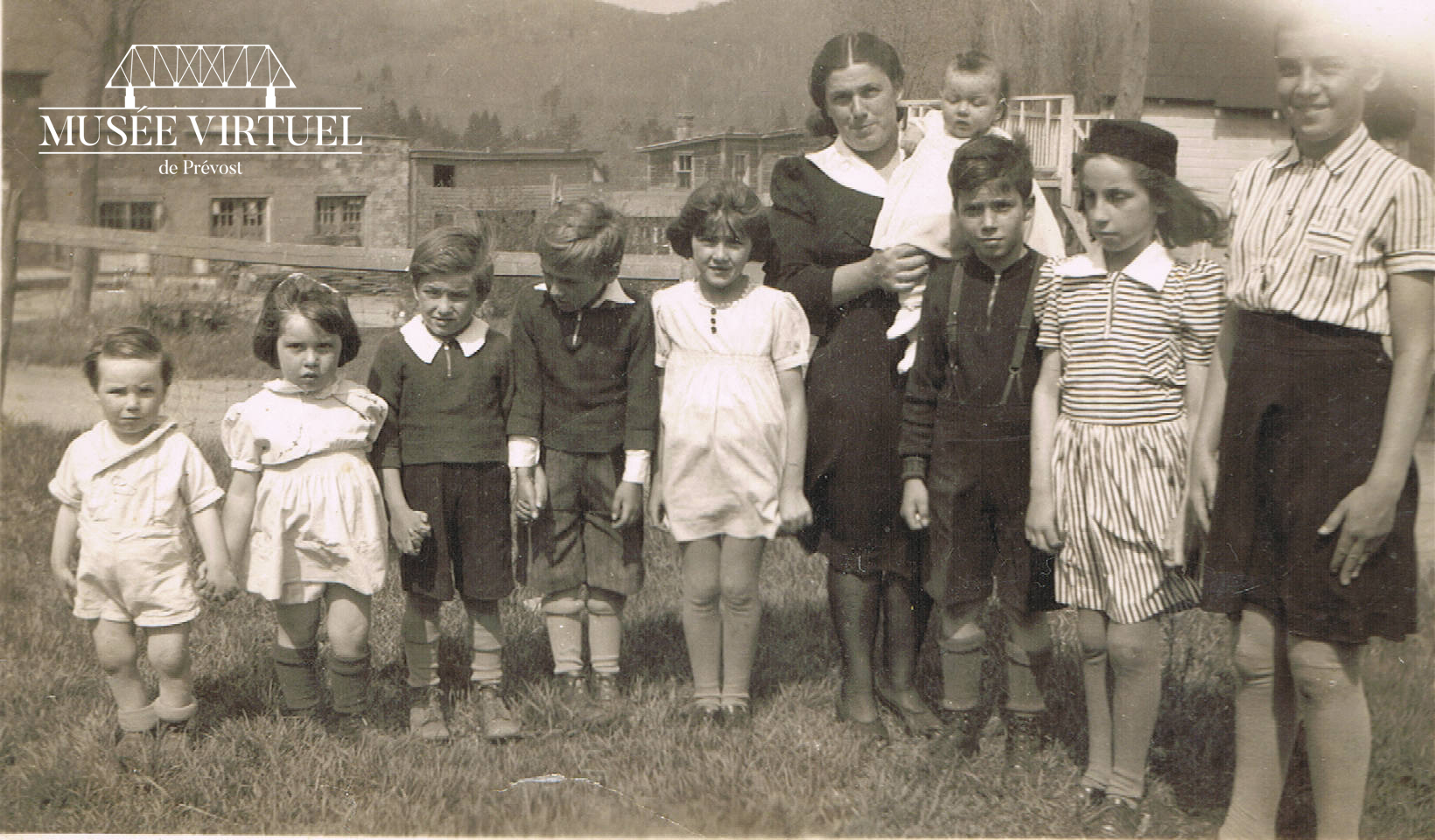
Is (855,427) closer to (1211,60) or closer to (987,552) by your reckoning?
(987,552)

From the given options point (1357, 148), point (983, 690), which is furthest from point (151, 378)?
point (1357, 148)

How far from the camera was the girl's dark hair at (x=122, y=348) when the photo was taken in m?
3.19

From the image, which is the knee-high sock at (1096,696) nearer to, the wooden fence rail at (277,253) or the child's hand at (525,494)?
the child's hand at (525,494)

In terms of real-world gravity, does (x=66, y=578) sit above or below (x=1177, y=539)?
below

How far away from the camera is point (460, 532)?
3.53 meters

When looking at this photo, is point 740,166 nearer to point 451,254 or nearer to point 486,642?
point 451,254

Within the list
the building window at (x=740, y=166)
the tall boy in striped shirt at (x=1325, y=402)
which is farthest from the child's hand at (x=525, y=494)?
the building window at (x=740, y=166)

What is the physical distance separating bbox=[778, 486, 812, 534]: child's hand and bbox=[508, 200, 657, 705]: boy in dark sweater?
44 centimetres

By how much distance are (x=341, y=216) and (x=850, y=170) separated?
5.19 metres

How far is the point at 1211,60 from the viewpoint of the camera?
5.62m

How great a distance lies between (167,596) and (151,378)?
610 mm

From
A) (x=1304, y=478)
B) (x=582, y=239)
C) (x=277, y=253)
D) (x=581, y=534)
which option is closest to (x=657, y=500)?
(x=581, y=534)

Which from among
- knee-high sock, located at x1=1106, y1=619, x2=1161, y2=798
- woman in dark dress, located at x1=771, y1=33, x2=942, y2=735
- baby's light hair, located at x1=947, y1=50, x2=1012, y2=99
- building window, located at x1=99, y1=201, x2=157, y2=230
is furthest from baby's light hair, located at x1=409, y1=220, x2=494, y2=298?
building window, located at x1=99, y1=201, x2=157, y2=230

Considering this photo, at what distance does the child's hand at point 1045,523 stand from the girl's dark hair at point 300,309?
2.02 meters
